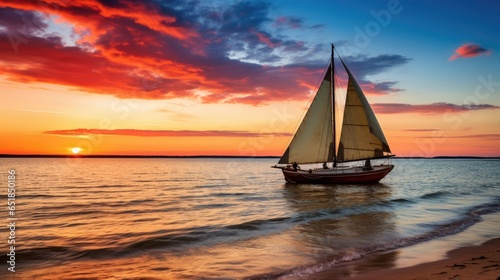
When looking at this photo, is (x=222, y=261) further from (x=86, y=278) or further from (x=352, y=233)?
(x=352, y=233)

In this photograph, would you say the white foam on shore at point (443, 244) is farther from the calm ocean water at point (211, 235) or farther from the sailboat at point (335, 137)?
the sailboat at point (335, 137)

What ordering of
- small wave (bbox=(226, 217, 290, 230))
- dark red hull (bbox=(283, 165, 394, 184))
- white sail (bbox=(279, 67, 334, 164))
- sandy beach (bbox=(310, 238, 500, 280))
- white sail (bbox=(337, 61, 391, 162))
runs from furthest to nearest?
dark red hull (bbox=(283, 165, 394, 184))
white sail (bbox=(279, 67, 334, 164))
white sail (bbox=(337, 61, 391, 162))
small wave (bbox=(226, 217, 290, 230))
sandy beach (bbox=(310, 238, 500, 280))

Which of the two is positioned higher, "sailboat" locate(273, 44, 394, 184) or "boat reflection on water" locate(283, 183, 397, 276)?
"sailboat" locate(273, 44, 394, 184)

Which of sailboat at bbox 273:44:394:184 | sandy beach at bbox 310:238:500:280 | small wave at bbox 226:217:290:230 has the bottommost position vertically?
small wave at bbox 226:217:290:230

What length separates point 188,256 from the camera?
525 inches

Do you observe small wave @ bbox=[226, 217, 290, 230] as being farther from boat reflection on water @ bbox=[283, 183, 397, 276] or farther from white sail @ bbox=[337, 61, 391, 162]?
white sail @ bbox=[337, 61, 391, 162]

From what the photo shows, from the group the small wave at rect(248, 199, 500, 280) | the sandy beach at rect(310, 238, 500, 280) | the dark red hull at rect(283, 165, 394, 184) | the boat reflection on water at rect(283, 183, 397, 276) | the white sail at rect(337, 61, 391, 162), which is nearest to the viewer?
the sandy beach at rect(310, 238, 500, 280)

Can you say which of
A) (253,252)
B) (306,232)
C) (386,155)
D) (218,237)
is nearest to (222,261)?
(253,252)

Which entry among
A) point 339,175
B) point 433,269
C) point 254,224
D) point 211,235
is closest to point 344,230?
point 254,224

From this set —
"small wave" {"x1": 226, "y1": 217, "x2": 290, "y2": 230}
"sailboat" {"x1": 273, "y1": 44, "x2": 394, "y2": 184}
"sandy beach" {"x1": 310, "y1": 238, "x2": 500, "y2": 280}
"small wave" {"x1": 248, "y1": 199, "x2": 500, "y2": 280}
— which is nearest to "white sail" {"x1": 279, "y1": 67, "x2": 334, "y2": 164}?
"sailboat" {"x1": 273, "y1": 44, "x2": 394, "y2": 184}

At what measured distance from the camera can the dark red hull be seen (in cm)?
4275

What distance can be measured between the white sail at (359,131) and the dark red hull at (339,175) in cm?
189

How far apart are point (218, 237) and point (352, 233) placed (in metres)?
6.53

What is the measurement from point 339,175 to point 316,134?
5820mm
